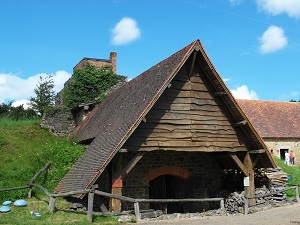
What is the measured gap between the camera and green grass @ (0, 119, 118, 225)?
397 inches

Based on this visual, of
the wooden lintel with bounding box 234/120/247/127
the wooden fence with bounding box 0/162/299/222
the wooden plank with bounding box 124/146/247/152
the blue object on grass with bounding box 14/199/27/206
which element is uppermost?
the wooden lintel with bounding box 234/120/247/127

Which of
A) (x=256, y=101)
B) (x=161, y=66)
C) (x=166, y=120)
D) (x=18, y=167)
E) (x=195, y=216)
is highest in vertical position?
(x=256, y=101)

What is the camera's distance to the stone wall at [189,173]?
13653mm

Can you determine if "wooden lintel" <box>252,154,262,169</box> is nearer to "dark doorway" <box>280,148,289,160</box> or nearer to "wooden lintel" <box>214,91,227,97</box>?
"wooden lintel" <box>214,91,227,97</box>

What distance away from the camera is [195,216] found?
463 inches

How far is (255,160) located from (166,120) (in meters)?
3.81

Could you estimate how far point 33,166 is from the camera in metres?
15.1

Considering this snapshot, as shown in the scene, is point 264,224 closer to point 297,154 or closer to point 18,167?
point 18,167

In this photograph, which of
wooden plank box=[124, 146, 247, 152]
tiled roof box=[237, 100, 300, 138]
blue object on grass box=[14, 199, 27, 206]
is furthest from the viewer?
tiled roof box=[237, 100, 300, 138]

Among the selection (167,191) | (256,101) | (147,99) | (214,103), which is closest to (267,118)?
(256,101)

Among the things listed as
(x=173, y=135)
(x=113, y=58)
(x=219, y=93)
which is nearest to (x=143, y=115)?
(x=173, y=135)

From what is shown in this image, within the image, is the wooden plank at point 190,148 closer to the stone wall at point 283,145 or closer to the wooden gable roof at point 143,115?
the wooden gable roof at point 143,115

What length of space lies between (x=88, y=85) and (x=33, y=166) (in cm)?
1156

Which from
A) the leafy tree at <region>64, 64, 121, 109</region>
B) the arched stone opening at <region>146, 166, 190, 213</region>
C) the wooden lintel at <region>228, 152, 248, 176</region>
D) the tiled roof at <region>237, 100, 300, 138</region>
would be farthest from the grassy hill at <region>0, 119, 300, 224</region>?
the tiled roof at <region>237, 100, 300, 138</region>
